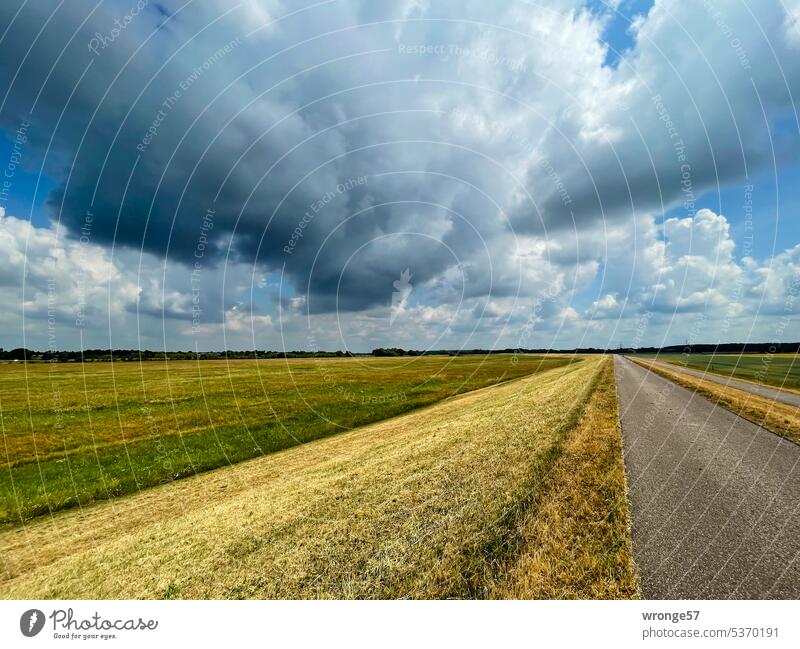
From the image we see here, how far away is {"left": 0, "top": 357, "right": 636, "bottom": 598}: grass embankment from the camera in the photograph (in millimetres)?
6852

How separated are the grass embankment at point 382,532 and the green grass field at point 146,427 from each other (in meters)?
4.19

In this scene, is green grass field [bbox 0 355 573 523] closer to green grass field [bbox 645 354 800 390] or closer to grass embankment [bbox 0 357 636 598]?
grass embankment [bbox 0 357 636 598]

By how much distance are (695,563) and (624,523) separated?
1369 millimetres

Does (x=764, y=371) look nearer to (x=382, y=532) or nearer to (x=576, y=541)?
(x=576, y=541)

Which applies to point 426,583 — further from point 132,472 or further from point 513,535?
point 132,472

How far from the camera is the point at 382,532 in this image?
27.9ft

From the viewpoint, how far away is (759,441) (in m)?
14.7

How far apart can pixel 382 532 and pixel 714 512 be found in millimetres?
7808

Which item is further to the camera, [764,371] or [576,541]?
[764,371]

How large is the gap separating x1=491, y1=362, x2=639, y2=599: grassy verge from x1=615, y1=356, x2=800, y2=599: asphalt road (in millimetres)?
329

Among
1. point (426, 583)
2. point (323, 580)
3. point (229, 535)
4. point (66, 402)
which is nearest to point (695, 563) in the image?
point (426, 583)

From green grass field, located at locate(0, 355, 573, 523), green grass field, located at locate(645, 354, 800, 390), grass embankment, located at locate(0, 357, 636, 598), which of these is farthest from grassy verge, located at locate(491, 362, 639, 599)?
green grass field, located at locate(645, 354, 800, 390)

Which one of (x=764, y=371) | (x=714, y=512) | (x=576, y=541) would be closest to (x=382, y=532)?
(x=576, y=541)

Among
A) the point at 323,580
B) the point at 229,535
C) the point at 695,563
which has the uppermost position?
the point at 695,563
